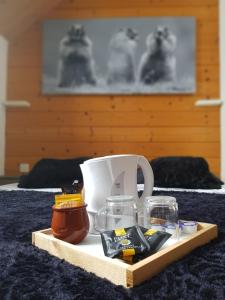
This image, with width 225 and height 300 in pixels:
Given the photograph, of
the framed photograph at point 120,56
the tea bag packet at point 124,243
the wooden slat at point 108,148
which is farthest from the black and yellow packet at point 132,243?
the framed photograph at point 120,56

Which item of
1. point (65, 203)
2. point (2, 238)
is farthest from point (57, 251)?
point (2, 238)

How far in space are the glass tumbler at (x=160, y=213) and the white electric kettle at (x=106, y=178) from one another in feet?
0.16

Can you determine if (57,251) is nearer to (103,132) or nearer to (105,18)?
(103,132)

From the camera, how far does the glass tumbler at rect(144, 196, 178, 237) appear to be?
669 millimetres

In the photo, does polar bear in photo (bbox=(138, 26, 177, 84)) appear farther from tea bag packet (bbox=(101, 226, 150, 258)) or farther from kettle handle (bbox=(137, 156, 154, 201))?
tea bag packet (bbox=(101, 226, 150, 258))

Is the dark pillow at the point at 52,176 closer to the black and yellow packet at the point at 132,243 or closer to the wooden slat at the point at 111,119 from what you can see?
the wooden slat at the point at 111,119

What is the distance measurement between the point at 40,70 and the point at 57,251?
2089 millimetres

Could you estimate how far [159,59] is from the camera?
2295 mm

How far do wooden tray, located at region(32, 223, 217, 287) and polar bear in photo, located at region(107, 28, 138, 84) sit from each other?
1825mm

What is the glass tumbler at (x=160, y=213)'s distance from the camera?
0.67m

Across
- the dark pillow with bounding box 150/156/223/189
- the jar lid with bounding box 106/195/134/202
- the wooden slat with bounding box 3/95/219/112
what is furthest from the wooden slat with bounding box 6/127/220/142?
the jar lid with bounding box 106/195/134/202

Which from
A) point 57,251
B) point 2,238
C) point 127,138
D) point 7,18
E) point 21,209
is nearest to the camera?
point 57,251

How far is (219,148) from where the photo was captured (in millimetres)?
2293

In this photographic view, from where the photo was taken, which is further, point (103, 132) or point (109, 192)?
point (103, 132)
